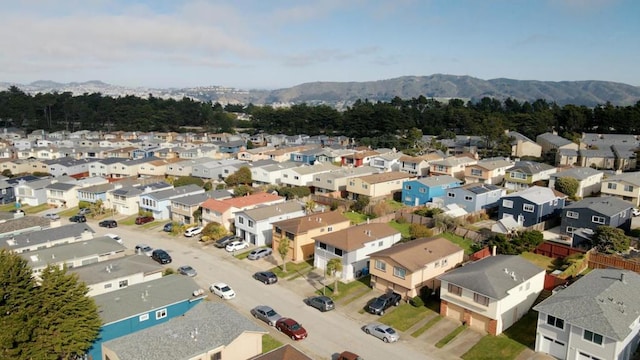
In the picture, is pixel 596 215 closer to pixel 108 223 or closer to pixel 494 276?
pixel 494 276

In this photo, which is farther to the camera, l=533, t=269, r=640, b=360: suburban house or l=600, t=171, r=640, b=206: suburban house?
l=600, t=171, r=640, b=206: suburban house

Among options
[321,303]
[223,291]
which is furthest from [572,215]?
[223,291]

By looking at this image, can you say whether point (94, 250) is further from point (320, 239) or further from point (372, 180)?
point (372, 180)

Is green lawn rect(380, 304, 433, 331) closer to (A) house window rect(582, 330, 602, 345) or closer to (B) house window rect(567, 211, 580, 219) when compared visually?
(A) house window rect(582, 330, 602, 345)

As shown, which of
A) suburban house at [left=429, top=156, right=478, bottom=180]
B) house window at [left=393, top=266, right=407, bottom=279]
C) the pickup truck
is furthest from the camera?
suburban house at [left=429, top=156, right=478, bottom=180]

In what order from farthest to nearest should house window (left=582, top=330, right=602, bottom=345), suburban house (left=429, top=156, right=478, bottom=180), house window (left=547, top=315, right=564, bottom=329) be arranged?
1. suburban house (left=429, top=156, right=478, bottom=180)
2. house window (left=547, top=315, right=564, bottom=329)
3. house window (left=582, top=330, right=602, bottom=345)

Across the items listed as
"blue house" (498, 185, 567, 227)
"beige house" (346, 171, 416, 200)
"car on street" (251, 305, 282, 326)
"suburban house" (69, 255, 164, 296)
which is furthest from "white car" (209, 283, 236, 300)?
"blue house" (498, 185, 567, 227)
